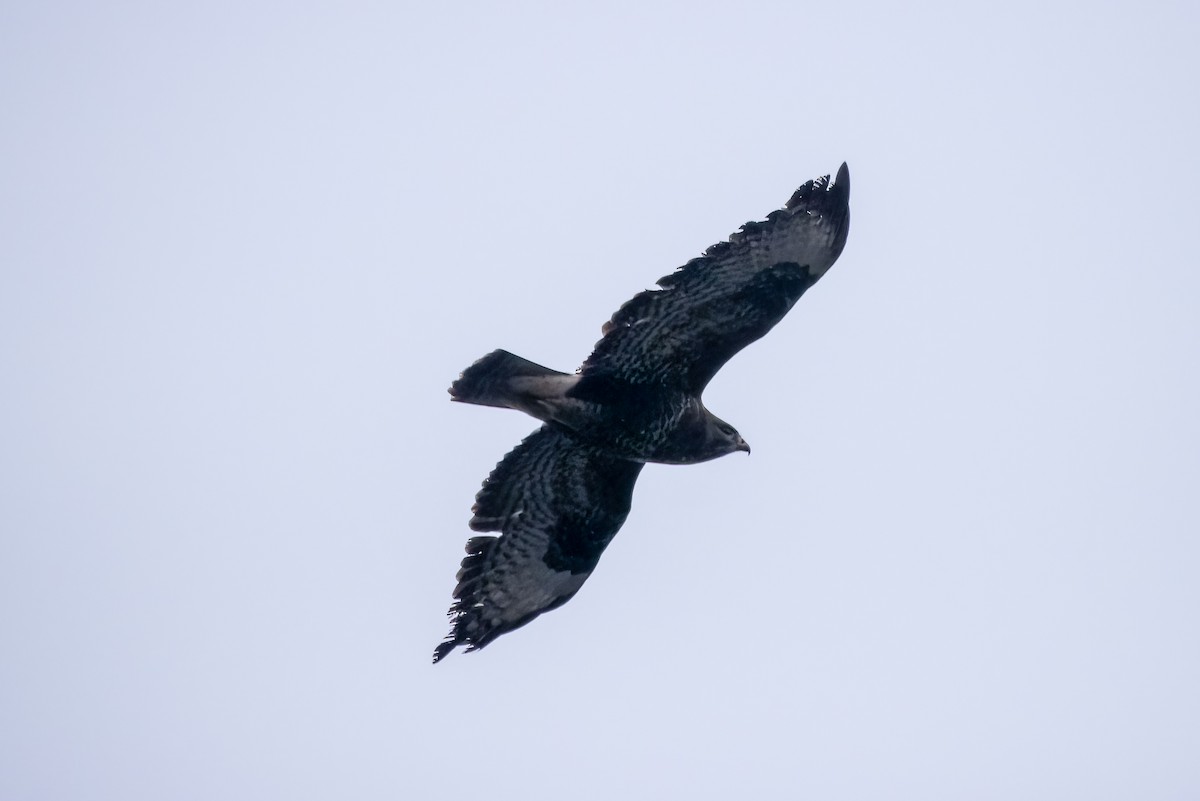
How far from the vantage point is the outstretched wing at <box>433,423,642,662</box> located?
13.9m

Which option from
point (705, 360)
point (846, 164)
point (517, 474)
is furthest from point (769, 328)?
point (517, 474)

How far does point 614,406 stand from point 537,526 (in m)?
1.24

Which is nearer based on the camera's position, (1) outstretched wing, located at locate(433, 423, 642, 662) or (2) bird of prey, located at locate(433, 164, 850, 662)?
(2) bird of prey, located at locate(433, 164, 850, 662)

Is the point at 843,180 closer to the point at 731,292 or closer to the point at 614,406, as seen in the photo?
the point at 731,292

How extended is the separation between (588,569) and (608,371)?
1.72 meters

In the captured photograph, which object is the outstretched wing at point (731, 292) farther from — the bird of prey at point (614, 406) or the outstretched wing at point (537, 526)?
the outstretched wing at point (537, 526)

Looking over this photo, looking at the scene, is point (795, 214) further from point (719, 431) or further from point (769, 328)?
point (719, 431)

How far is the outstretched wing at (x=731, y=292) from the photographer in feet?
43.7

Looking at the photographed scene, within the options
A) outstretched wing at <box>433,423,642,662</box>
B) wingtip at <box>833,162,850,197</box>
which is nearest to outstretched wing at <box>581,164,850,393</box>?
wingtip at <box>833,162,850,197</box>

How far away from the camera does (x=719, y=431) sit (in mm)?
13750

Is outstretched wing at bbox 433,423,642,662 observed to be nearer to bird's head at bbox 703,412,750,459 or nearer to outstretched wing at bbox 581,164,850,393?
bird's head at bbox 703,412,750,459

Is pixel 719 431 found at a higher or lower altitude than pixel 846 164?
lower

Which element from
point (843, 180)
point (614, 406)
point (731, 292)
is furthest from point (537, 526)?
point (843, 180)

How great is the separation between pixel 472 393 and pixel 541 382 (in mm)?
552
